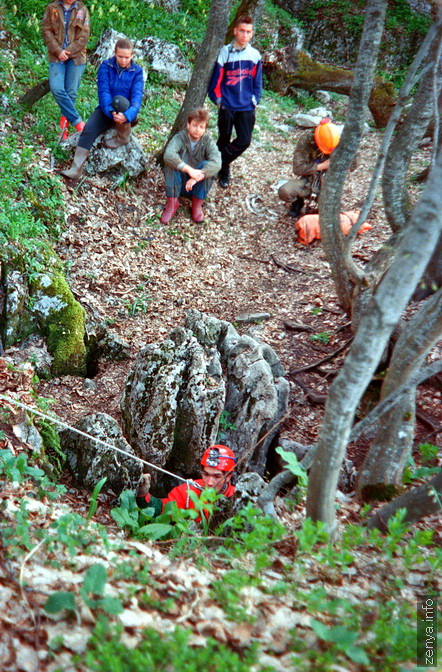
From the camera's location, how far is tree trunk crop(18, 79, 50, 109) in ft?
23.1

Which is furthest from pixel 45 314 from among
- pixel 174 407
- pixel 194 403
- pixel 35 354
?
pixel 194 403

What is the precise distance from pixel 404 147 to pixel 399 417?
91.2 inches

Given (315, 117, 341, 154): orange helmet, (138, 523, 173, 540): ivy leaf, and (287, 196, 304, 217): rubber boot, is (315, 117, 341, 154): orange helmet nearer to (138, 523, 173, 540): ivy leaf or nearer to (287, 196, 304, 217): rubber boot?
(287, 196, 304, 217): rubber boot

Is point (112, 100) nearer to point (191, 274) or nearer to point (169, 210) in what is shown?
point (169, 210)

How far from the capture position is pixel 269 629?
201cm

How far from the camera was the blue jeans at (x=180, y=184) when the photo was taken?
23.0 ft

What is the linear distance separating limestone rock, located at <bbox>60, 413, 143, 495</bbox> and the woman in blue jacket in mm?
4062

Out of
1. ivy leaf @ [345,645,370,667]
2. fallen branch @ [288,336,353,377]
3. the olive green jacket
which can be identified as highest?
the olive green jacket

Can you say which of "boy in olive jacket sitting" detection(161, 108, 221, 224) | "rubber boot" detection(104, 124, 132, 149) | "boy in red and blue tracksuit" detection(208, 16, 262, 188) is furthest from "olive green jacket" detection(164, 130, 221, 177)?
"boy in red and blue tracksuit" detection(208, 16, 262, 188)

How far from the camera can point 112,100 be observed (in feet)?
22.0

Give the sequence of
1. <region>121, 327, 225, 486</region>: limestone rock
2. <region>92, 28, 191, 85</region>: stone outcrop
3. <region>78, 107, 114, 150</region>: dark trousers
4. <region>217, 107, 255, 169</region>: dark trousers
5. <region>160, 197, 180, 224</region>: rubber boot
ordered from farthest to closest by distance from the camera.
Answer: <region>92, 28, 191, 85</region>: stone outcrop → <region>217, 107, 255, 169</region>: dark trousers → <region>160, 197, 180, 224</region>: rubber boot → <region>78, 107, 114, 150</region>: dark trousers → <region>121, 327, 225, 486</region>: limestone rock

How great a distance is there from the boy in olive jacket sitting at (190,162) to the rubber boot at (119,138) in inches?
27.0

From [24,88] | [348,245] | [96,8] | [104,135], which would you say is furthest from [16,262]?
[96,8]

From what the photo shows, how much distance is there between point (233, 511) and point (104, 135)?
5621 mm
